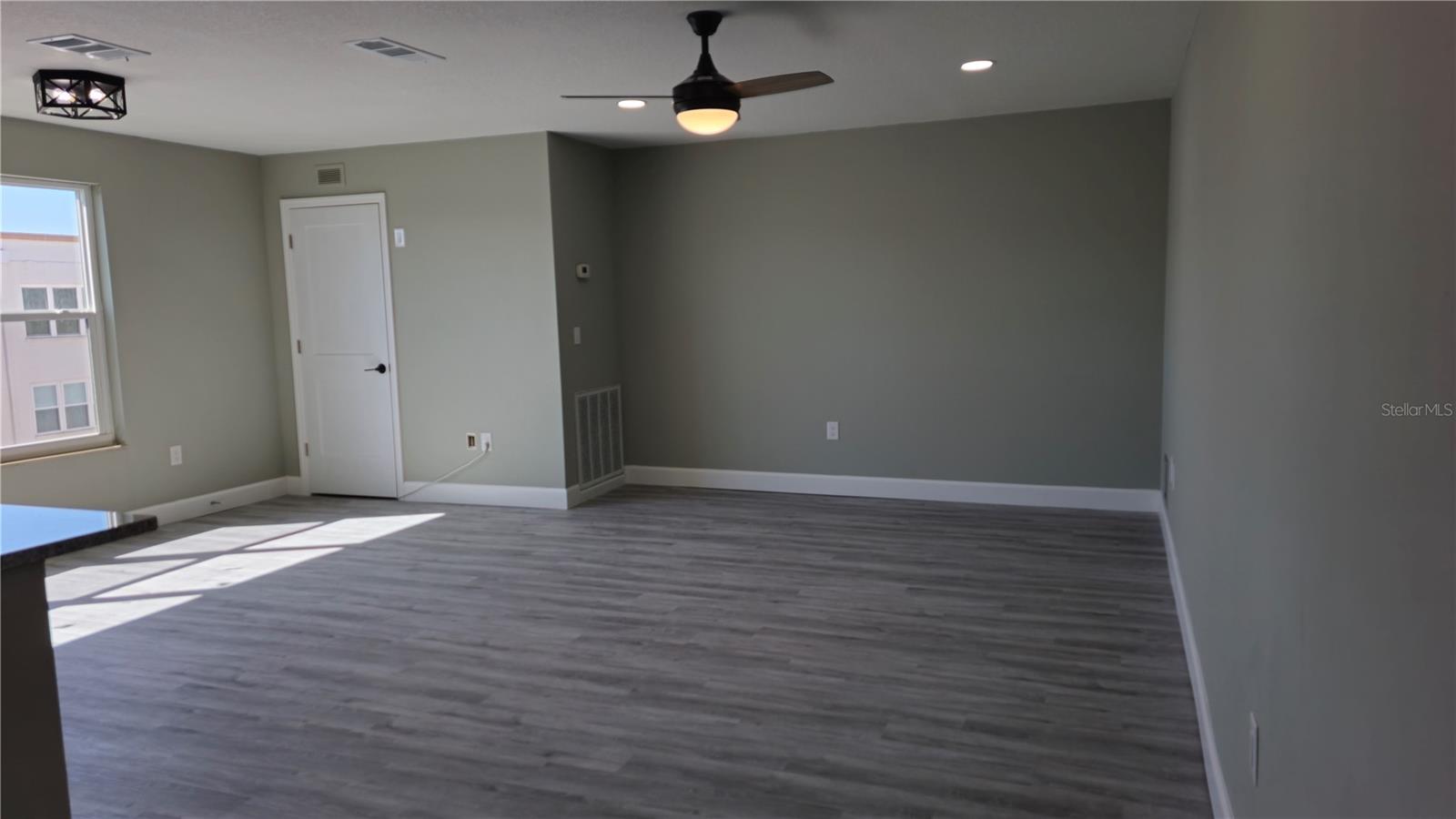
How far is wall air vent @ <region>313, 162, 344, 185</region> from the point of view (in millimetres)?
6457

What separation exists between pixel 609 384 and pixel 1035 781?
15.2 ft

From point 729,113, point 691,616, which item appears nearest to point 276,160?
point 729,113

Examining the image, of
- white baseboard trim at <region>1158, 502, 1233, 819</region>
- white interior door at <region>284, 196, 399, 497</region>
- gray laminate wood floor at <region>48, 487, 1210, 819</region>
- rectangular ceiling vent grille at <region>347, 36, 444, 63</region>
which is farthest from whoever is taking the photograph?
white interior door at <region>284, 196, 399, 497</region>

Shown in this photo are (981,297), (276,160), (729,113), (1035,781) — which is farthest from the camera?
(276,160)

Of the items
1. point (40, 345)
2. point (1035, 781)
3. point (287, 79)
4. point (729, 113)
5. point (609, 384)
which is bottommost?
point (1035, 781)

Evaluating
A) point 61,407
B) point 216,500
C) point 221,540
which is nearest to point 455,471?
point 221,540

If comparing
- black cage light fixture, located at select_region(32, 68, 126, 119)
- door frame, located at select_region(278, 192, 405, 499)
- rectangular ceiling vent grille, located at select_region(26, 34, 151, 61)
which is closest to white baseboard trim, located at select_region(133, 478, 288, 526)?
door frame, located at select_region(278, 192, 405, 499)

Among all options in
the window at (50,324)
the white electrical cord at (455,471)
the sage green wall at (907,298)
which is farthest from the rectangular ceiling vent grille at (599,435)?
the window at (50,324)

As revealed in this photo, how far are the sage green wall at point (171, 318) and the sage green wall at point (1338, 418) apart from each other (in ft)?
19.1

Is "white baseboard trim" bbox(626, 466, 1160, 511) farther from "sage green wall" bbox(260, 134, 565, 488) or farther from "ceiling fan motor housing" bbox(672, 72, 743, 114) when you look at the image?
"ceiling fan motor housing" bbox(672, 72, 743, 114)

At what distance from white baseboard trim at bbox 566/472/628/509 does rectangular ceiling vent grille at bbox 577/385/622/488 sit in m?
0.03

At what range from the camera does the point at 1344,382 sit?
1.28m

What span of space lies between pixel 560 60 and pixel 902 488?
3465mm

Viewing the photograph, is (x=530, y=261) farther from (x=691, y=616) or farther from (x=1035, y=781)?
(x=1035, y=781)
